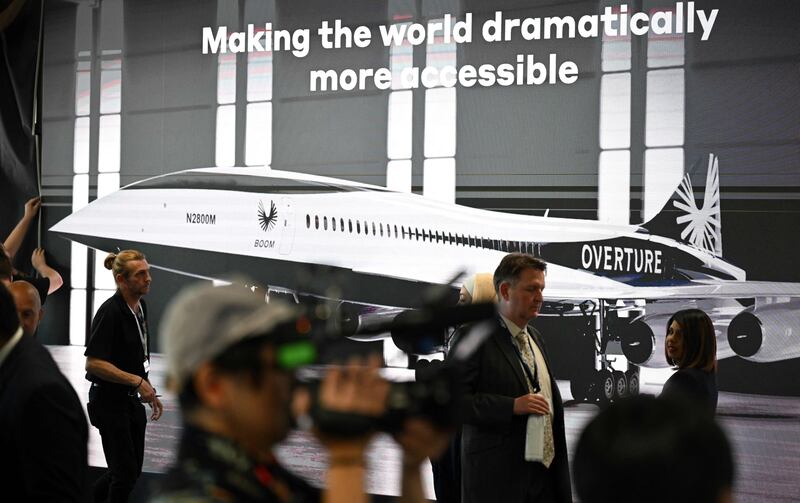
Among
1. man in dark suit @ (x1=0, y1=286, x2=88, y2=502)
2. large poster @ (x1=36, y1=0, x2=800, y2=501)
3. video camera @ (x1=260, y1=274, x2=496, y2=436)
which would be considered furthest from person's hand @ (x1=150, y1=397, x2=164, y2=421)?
video camera @ (x1=260, y1=274, x2=496, y2=436)

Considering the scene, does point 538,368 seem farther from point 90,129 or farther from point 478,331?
point 90,129

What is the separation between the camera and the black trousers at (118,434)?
5.26m

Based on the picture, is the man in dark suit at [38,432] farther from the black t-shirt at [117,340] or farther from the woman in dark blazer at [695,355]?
the black t-shirt at [117,340]

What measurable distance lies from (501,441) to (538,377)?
297 millimetres

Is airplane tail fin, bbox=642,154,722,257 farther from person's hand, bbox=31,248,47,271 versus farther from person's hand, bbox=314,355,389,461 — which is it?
person's hand, bbox=314,355,389,461

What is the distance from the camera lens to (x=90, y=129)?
745 cm

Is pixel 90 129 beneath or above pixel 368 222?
above

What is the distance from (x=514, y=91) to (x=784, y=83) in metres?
1.64

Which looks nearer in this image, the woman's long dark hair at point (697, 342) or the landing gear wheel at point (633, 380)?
the woman's long dark hair at point (697, 342)

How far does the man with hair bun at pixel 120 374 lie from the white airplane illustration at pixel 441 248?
129cm

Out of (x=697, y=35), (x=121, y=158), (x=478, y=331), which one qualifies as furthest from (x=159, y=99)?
(x=478, y=331)

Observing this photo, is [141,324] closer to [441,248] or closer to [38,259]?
[441,248]

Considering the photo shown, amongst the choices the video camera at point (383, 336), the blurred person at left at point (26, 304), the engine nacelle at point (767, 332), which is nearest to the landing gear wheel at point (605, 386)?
the engine nacelle at point (767, 332)

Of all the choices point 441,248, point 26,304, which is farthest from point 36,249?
point 26,304
